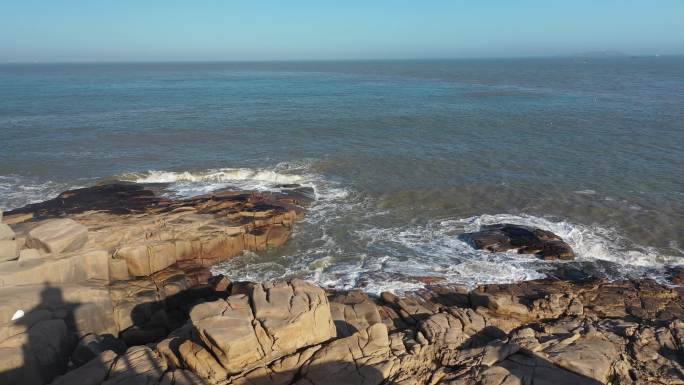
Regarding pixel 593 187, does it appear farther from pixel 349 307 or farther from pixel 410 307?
pixel 349 307

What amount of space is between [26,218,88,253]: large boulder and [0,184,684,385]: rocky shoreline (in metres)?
0.06

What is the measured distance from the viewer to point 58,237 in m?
18.4

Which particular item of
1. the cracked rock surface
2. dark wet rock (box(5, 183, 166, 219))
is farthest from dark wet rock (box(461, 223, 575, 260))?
dark wet rock (box(5, 183, 166, 219))

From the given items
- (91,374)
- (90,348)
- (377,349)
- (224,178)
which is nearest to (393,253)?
(377,349)

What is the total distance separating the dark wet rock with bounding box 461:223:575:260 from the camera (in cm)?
2288

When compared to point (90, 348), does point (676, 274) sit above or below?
below

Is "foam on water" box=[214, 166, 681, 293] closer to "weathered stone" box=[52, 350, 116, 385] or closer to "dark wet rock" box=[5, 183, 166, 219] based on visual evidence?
"dark wet rock" box=[5, 183, 166, 219]

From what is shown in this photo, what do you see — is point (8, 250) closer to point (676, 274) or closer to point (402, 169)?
point (402, 169)

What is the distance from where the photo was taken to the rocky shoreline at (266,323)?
1216 centimetres

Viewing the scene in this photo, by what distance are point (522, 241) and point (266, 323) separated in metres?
15.9

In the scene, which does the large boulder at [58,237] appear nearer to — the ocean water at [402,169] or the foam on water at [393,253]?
the foam on water at [393,253]

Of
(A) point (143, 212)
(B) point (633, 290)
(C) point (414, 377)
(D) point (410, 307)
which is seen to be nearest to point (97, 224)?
(A) point (143, 212)

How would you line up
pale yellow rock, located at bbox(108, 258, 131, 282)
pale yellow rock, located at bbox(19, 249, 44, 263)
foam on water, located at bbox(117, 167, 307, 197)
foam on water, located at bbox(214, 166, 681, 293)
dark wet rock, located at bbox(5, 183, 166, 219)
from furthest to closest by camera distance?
foam on water, located at bbox(117, 167, 307, 197) < dark wet rock, located at bbox(5, 183, 166, 219) < foam on water, located at bbox(214, 166, 681, 293) < pale yellow rock, located at bbox(108, 258, 131, 282) < pale yellow rock, located at bbox(19, 249, 44, 263)

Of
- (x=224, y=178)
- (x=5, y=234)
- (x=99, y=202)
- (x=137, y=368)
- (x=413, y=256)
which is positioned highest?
(x=5, y=234)
